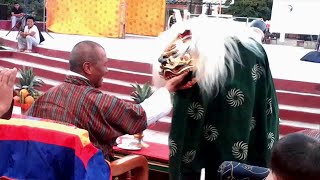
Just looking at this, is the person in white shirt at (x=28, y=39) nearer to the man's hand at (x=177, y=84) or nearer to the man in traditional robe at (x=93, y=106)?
the man in traditional robe at (x=93, y=106)

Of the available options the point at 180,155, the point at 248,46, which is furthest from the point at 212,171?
the point at 248,46

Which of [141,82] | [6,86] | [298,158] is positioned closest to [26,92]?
[6,86]

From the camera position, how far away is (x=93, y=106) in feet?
6.98

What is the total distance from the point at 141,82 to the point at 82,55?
4.81 meters

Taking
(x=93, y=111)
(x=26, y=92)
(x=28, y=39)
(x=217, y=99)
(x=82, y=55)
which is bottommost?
(x=28, y=39)

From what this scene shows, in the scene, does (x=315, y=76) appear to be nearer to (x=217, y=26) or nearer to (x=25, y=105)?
(x=25, y=105)

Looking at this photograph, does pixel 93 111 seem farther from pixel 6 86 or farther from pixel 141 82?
pixel 141 82

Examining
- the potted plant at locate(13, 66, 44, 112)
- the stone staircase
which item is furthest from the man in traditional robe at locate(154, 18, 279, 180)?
the stone staircase

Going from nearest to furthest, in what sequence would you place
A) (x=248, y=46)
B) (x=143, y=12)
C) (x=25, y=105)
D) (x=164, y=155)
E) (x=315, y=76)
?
(x=248, y=46) → (x=164, y=155) → (x=25, y=105) → (x=315, y=76) → (x=143, y=12)

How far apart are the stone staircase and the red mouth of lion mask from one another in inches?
118

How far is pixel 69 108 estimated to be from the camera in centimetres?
215

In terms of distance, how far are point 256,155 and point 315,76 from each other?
5362mm

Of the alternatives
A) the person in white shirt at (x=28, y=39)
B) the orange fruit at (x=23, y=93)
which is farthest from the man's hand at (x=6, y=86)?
the person in white shirt at (x=28, y=39)

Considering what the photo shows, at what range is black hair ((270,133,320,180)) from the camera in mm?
1093
